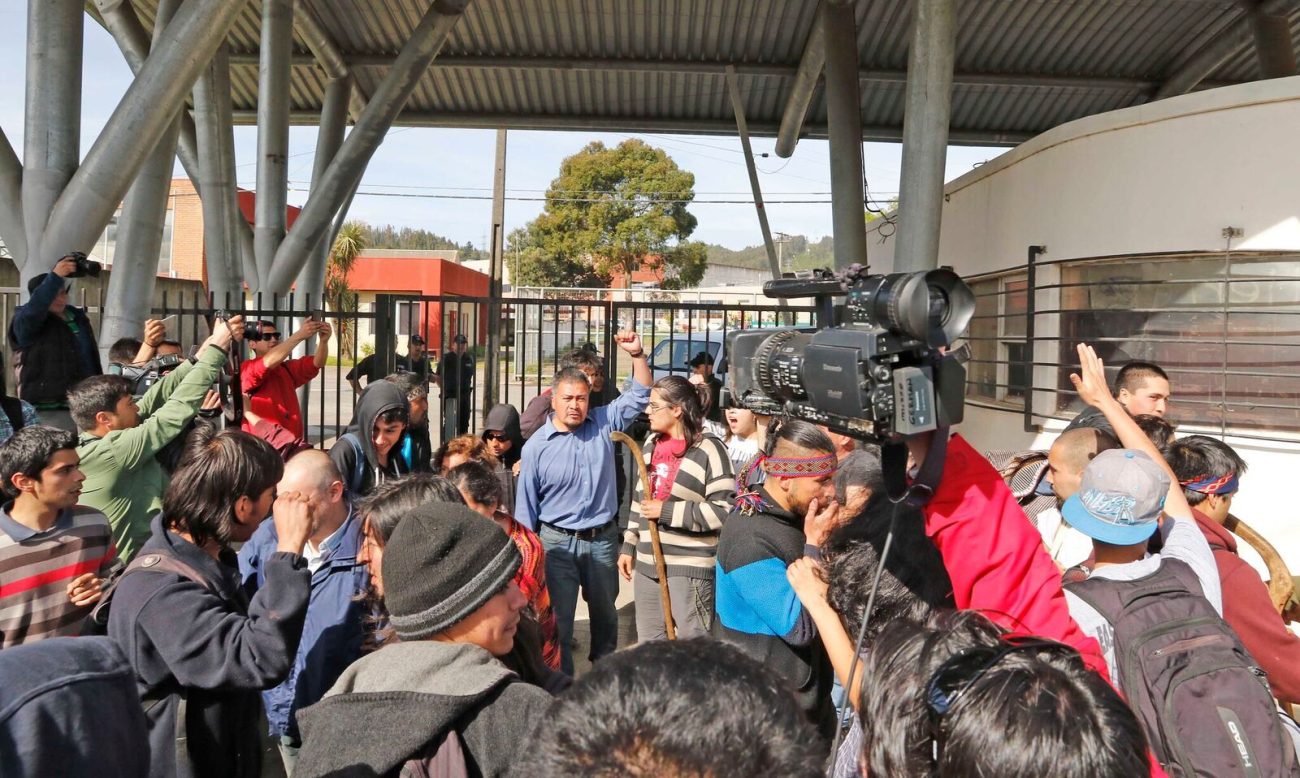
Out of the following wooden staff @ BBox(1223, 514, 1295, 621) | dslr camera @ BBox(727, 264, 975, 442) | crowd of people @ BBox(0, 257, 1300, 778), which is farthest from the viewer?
wooden staff @ BBox(1223, 514, 1295, 621)

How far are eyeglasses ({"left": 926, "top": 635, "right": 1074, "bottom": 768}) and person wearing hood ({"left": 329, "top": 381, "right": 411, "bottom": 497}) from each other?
384 cm

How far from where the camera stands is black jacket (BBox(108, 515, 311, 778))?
7.82ft

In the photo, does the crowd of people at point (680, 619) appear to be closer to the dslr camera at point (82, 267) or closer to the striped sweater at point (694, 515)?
the striped sweater at point (694, 515)

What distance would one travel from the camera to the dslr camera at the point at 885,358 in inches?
72.9

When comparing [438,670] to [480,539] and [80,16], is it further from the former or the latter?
[80,16]

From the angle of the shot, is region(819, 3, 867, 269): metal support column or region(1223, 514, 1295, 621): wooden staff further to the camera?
region(819, 3, 867, 269): metal support column

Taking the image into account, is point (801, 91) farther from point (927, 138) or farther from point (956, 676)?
point (956, 676)

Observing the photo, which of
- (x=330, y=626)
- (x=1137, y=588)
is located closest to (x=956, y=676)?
(x=1137, y=588)

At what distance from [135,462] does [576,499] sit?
222cm

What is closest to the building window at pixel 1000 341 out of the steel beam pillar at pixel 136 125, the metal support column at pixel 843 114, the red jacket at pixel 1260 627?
the metal support column at pixel 843 114

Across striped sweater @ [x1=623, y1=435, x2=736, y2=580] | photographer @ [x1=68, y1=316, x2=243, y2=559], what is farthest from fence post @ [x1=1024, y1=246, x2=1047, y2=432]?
photographer @ [x1=68, y1=316, x2=243, y2=559]

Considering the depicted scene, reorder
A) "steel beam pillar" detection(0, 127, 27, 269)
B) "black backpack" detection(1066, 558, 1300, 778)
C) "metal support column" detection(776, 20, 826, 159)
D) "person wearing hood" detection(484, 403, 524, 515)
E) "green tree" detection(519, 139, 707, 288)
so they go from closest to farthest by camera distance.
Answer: "black backpack" detection(1066, 558, 1300, 778), "person wearing hood" detection(484, 403, 524, 515), "steel beam pillar" detection(0, 127, 27, 269), "metal support column" detection(776, 20, 826, 159), "green tree" detection(519, 139, 707, 288)

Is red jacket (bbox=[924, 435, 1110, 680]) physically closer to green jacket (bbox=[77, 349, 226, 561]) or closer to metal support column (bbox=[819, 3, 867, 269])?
green jacket (bbox=[77, 349, 226, 561])

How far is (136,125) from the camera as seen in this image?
6594 mm
